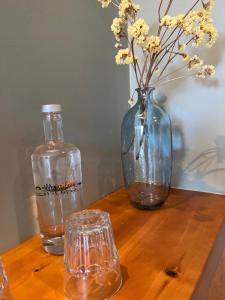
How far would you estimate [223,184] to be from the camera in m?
0.90

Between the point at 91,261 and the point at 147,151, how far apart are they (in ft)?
1.31

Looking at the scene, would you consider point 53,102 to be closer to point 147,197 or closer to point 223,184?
point 147,197

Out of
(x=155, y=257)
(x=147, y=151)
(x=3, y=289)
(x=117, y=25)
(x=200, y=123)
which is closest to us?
(x=3, y=289)

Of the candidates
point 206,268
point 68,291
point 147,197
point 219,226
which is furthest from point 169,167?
point 68,291

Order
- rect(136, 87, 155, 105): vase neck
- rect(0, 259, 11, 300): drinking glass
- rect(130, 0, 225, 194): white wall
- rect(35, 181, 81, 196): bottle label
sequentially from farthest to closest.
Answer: rect(130, 0, 225, 194): white wall, rect(136, 87, 155, 105): vase neck, rect(35, 181, 81, 196): bottle label, rect(0, 259, 11, 300): drinking glass

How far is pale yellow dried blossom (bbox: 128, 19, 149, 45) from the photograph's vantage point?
606 mm

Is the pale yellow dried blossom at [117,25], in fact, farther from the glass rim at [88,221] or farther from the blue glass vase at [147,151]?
the glass rim at [88,221]

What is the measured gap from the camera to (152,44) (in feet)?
2.07

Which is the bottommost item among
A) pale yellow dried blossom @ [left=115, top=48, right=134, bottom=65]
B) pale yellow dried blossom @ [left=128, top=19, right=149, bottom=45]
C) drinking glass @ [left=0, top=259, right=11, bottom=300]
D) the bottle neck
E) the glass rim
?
drinking glass @ [left=0, top=259, right=11, bottom=300]

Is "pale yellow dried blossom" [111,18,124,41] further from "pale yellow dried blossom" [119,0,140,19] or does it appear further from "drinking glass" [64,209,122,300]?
"drinking glass" [64,209,122,300]

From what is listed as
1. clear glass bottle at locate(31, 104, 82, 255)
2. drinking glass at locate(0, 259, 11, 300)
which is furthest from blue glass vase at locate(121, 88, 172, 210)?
drinking glass at locate(0, 259, 11, 300)

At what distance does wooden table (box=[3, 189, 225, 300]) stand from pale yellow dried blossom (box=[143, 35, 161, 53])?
0.47m

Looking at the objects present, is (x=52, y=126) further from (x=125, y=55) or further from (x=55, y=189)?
(x=125, y=55)

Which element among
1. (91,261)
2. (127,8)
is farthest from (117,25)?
(91,261)
